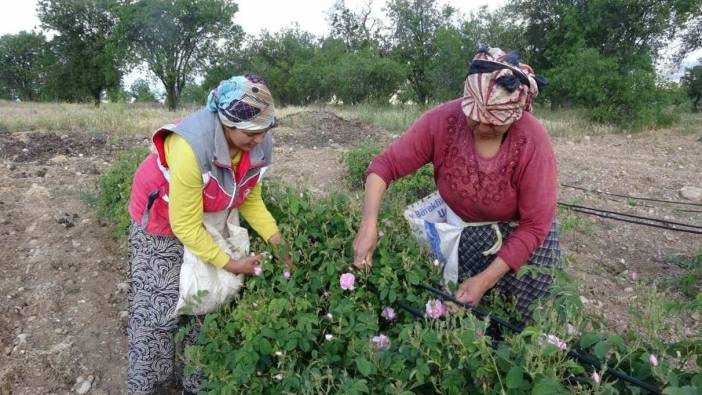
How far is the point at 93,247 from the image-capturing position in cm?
404

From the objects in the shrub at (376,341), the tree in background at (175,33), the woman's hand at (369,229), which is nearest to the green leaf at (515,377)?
the shrub at (376,341)

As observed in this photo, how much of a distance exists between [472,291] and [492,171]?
497 millimetres

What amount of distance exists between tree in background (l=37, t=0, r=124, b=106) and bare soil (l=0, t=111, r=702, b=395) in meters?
26.5

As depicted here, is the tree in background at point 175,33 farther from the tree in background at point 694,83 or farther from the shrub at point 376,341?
the shrub at point 376,341

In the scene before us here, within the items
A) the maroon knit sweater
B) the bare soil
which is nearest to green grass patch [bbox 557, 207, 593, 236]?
the bare soil

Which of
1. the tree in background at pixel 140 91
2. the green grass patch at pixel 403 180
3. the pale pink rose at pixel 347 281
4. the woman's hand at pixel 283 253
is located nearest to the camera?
the pale pink rose at pixel 347 281

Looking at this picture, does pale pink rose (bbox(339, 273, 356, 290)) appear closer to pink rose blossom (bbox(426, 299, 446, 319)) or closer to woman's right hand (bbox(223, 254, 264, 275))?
pink rose blossom (bbox(426, 299, 446, 319))

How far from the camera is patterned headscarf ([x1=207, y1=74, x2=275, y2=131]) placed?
1840 mm

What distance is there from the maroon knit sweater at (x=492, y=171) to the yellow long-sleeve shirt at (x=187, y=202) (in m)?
0.77

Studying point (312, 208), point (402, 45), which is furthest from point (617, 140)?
point (402, 45)

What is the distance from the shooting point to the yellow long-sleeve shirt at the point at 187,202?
180 centimetres

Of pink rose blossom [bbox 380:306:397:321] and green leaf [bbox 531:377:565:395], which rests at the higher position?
green leaf [bbox 531:377:565:395]

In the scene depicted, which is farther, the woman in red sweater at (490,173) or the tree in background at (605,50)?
the tree in background at (605,50)

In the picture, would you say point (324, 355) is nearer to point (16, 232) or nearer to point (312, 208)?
point (312, 208)
